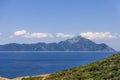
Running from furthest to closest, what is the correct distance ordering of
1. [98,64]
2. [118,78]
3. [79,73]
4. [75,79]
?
1. [98,64]
2. [79,73]
3. [75,79]
4. [118,78]

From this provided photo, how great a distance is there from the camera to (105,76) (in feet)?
128

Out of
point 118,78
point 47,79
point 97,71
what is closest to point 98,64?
point 97,71

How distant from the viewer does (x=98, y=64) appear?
48094 mm

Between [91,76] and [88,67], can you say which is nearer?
[91,76]

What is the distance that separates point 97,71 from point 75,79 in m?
3.57

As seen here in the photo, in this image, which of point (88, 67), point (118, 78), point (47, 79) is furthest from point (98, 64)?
point (118, 78)

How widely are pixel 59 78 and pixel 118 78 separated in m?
11.5

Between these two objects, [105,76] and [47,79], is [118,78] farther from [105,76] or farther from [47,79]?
[47,79]

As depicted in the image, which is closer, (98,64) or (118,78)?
(118,78)

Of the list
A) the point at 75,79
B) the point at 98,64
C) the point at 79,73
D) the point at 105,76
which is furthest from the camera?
the point at 98,64

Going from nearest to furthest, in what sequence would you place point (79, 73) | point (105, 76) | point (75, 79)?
1. point (105, 76)
2. point (75, 79)
3. point (79, 73)

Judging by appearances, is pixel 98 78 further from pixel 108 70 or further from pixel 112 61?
pixel 112 61

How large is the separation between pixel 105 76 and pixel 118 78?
8.64 feet

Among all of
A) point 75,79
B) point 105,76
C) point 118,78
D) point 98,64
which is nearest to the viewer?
point 118,78
